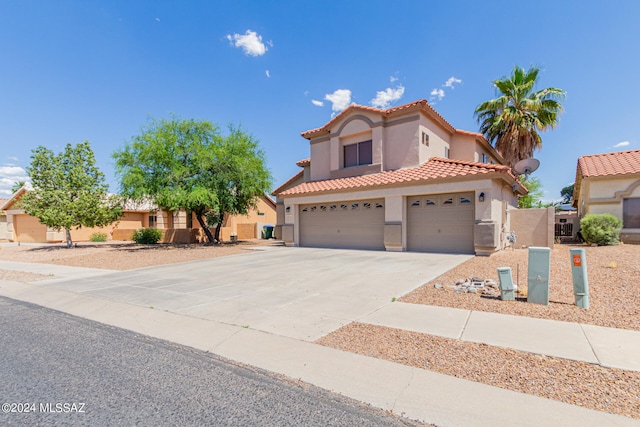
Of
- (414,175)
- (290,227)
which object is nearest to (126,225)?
(290,227)

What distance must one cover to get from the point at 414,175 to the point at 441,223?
268 cm

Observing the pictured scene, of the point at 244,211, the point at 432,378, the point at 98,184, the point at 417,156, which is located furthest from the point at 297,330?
the point at 98,184

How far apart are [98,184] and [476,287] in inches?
1045

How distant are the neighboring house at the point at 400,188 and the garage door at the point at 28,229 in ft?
88.4

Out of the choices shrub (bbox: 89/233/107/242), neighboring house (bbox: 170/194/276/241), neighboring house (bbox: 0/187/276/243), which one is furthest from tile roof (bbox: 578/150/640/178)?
shrub (bbox: 89/233/107/242)

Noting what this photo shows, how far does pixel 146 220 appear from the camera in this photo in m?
33.7

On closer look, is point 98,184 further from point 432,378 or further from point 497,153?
point 497,153

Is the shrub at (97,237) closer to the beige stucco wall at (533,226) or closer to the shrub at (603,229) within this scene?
the beige stucco wall at (533,226)

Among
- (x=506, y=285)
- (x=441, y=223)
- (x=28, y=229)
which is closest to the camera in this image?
(x=506, y=285)

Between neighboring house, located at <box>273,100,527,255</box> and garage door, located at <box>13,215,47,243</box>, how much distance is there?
88.4 ft

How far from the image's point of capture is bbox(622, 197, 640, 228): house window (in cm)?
1688

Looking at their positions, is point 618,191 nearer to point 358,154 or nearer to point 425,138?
point 425,138

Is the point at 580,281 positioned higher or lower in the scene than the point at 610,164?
lower

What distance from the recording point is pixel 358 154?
788 inches
